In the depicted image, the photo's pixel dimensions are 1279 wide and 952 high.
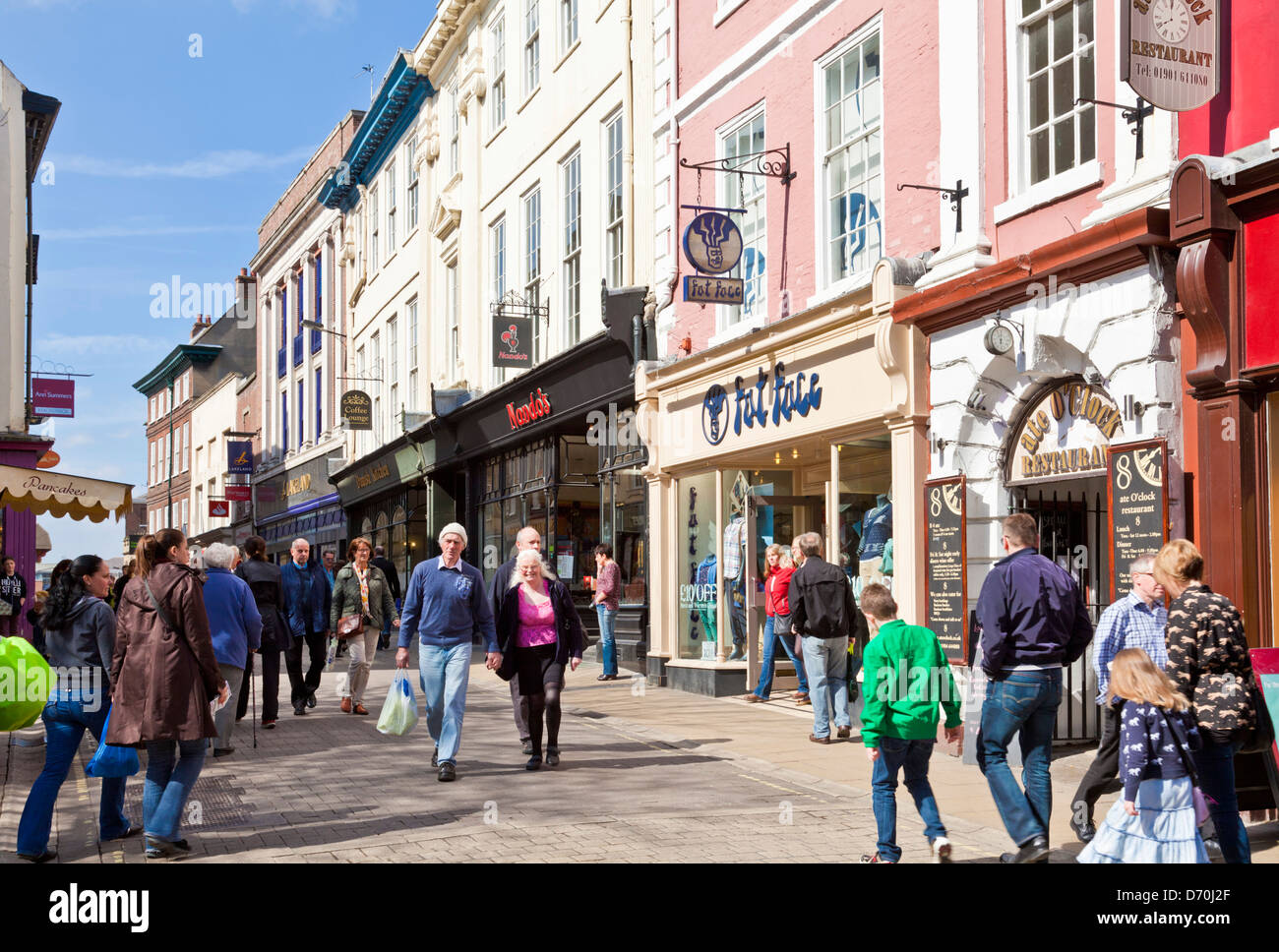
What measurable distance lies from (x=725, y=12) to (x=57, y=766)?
11867mm

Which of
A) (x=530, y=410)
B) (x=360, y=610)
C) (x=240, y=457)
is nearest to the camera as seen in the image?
(x=360, y=610)

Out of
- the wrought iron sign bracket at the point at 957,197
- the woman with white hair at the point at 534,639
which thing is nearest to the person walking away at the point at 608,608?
the woman with white hair at the point at 534,639

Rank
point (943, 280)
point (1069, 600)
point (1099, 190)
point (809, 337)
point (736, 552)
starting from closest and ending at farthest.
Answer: point (1069, 600)
point (1099, 190)
point (943, 280)
point (809, 337)
point (736, 552)

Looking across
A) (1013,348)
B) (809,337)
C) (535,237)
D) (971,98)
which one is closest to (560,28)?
(535,237)

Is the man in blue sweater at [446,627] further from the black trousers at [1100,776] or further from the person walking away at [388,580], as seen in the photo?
the black trousers at [1100,776]

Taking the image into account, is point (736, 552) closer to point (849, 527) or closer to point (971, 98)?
point (849, 527)

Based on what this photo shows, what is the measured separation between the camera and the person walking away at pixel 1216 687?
19.3 ft

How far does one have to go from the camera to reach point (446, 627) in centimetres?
984

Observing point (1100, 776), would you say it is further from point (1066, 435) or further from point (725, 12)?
point (725, 12)

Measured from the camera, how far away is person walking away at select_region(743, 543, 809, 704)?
13.6m

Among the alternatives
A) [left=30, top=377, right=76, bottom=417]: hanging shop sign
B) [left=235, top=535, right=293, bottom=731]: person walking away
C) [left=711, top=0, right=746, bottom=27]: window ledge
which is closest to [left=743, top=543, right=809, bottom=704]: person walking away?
[left=235, top=535, right=293, bottom=731]: person walking away

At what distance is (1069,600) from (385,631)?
351 inches

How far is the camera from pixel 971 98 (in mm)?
11070

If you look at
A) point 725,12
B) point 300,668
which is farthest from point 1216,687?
point 725,12
